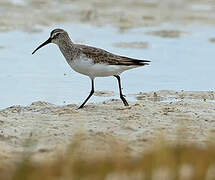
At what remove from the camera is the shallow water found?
478 inches

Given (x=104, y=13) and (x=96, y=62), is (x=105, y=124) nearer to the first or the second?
(x=96, y=62)

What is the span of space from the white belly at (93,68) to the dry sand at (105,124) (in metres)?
0.45

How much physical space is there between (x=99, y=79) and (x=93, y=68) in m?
2.71

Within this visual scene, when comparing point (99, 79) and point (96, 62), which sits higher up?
point (96, 62)

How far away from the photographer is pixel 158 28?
17625 millimetres

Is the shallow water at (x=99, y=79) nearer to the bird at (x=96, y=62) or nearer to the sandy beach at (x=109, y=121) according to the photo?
the sandy beach at (x=109, y=121)

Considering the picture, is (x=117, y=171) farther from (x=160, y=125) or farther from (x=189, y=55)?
(x=189, y=55)

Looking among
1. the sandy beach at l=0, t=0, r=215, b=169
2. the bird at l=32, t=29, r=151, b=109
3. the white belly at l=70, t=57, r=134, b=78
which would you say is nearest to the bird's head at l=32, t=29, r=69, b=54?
the bird at l=32, t=29, r=151, b=109

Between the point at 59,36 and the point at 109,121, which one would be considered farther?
the point at 59,36

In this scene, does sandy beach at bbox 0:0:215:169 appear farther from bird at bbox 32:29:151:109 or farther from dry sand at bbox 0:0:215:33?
dry sand at bbox 0:0:215:33

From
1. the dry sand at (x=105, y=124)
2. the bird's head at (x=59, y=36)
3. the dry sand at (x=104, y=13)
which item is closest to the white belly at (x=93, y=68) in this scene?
the dry sand at (x=105, y=124)

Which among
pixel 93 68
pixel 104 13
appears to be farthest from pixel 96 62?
pixel 104 13

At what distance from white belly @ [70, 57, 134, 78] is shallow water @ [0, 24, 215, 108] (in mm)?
973

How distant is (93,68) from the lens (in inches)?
420
